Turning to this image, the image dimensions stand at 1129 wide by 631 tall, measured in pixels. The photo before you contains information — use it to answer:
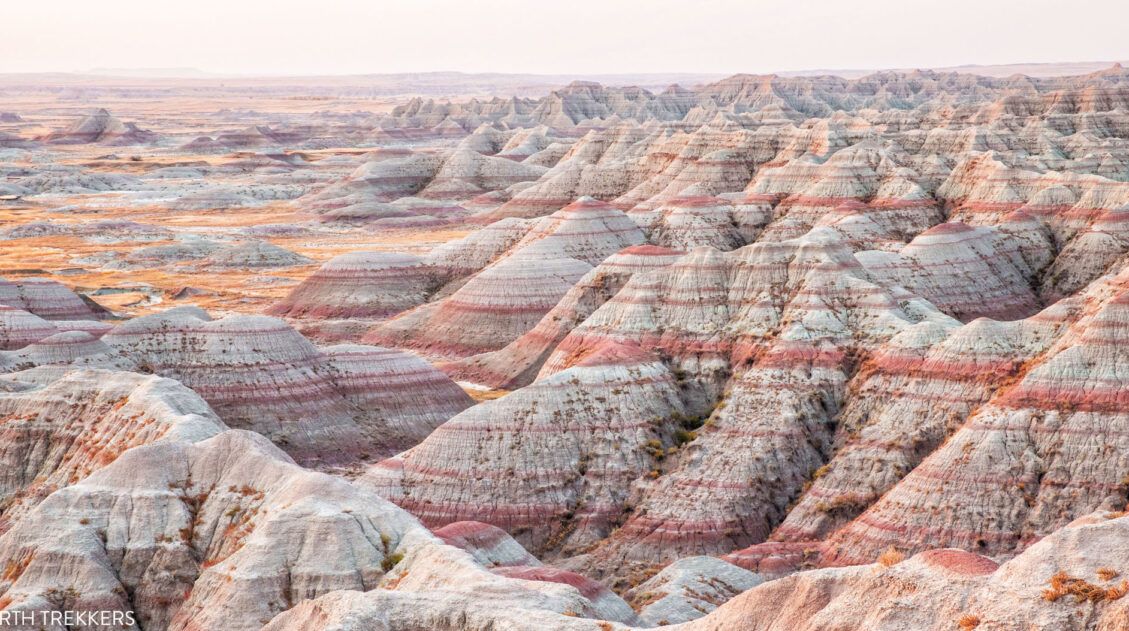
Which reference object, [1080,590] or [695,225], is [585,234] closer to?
[695,225]

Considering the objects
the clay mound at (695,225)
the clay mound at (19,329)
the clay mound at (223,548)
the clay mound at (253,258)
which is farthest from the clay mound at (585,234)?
the clay mound at (223,548)

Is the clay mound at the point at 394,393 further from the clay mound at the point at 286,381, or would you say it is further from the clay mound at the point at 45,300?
the clay mound at the point at 45,300

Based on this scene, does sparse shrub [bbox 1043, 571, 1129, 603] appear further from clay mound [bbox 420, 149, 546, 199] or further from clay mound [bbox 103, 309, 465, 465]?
clay mound [bbox 420, 149, 546, 199]

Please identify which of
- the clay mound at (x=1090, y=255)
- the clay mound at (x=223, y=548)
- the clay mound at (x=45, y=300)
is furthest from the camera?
the clay mound at (x=1090, y=255)

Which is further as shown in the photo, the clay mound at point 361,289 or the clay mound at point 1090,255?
the clay mound at point 361,289

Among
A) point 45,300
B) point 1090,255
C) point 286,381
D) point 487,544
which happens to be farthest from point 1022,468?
point 45,300

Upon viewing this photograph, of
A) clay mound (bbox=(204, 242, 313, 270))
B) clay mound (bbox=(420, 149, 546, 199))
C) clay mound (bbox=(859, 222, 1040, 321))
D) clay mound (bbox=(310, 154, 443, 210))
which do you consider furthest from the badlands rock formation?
clay mound (bbox=(420, 149, 546, 199))
